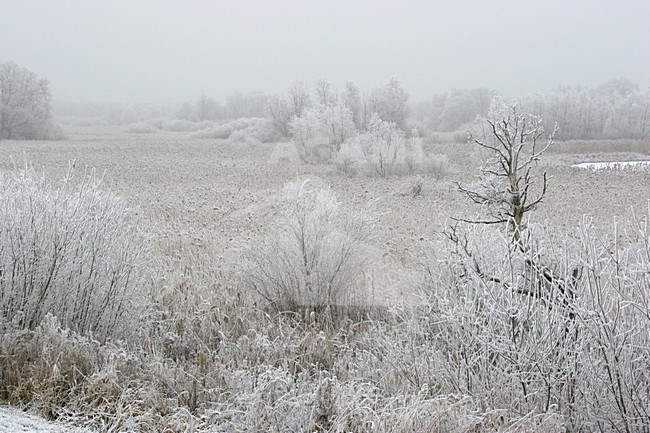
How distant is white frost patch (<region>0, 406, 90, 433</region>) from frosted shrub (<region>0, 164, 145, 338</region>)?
1.39 m

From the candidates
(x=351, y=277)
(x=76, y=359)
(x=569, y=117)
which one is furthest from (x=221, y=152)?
(x=76, y=359)

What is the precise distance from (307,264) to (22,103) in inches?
1586

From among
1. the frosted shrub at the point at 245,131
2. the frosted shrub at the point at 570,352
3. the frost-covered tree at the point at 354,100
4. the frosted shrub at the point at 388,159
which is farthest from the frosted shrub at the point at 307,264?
the frosted shrub at the point at 245,131

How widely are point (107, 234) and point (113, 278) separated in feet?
1.55

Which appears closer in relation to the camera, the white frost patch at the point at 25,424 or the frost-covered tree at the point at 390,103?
the white frost patch at the point at 25,424

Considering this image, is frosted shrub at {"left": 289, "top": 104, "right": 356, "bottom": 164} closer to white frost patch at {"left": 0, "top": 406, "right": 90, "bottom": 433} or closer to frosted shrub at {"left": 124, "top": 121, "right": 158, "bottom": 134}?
frosted shrub at {"left": 124, "top": 121, "right": 158, "bottom": 134}

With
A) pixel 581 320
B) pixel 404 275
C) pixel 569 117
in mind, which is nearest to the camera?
pixel 581 320

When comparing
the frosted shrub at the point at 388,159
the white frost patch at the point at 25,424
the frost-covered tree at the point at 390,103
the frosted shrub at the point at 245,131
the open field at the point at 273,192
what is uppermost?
the frost-covered tree at the point at 390,103

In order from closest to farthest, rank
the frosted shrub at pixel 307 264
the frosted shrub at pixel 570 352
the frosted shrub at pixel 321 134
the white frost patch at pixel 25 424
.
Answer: the white frost patch at pixel 25 424 < the frosted shrub at pixel 570 352 < the frosted shrub at pixel 307 264 < the frosted shrub at pixel 321 134

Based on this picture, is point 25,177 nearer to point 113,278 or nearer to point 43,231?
point 43,231

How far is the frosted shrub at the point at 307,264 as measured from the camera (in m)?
7.16

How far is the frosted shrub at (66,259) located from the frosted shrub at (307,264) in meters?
1.88

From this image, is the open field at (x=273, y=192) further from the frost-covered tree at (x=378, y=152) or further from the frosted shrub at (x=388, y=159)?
the frost-covered tree at (x=378, y=152)

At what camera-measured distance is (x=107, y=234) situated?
226 inches
